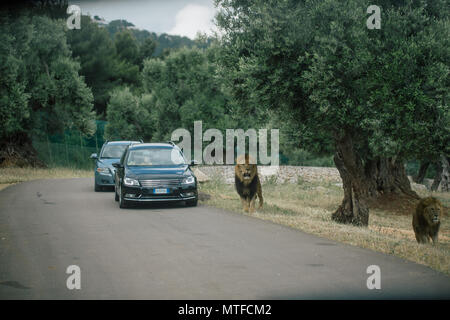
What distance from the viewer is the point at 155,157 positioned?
15.5 meters

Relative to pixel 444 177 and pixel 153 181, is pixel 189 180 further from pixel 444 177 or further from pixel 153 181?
pixel 444 177

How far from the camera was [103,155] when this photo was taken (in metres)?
20.9

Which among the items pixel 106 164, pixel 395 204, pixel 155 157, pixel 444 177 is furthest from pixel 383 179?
pixel 155 157

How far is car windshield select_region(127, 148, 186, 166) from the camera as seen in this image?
1530 centimetres

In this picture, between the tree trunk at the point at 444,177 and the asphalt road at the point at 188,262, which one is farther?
the tree trunk at the point at 444,177

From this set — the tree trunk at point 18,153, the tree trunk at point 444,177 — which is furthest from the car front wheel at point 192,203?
the tree trunk at point 444,177

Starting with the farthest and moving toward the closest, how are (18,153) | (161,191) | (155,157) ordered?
(18,153) < (155,157) < (161,191)

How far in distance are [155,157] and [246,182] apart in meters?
3.16

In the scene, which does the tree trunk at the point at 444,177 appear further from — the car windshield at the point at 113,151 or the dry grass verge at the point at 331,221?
the car windshield at the point at 113,151

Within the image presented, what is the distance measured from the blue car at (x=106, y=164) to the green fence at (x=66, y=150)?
17.8m

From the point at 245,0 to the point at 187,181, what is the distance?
5025 millimetres

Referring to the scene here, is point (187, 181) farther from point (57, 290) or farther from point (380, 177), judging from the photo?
point (380, 177)

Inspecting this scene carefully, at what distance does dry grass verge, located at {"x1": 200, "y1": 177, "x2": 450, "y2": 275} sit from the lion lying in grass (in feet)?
0.96

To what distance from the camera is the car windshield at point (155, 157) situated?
15.3 m
